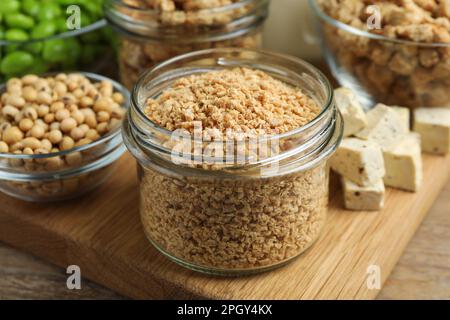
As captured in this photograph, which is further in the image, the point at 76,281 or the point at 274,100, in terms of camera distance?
the point at 76,281

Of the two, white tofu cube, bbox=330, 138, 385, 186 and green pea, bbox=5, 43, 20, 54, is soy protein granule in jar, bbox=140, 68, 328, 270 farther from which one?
green pea, bbox=5, 43, 20, 54

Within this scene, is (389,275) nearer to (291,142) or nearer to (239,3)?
(291,142)

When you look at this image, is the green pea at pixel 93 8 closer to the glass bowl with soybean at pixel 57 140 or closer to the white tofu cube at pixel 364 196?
the glass bowl with soybean at pixel 57 140

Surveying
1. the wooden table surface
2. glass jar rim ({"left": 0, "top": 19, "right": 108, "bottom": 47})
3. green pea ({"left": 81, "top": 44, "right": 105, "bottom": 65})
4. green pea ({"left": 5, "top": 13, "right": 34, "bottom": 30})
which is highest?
green pea ({"left": 5, "top": 13, "right": 34, "bottom": 30})

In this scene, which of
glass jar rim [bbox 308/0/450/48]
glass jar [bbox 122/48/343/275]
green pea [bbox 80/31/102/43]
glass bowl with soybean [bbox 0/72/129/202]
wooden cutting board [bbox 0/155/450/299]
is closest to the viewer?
glass jar [bbox 122/48/343/275]

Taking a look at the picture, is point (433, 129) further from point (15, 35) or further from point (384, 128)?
point (15, 35)

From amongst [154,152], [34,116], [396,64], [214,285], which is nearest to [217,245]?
[214,285]

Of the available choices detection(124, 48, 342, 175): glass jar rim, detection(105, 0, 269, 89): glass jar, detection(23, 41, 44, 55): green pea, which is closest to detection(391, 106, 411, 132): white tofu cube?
detection(124, 48, 342, 175): glass jar rim
